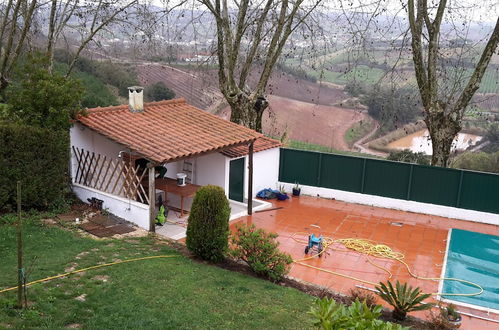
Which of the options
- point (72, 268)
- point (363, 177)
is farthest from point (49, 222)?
point (363, 177)

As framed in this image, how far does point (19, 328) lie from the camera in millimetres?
6117

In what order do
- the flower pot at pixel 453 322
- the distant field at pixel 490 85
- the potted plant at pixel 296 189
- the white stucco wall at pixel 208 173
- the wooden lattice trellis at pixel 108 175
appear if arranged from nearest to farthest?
1. the flower pot at pixel 453 322
2. the wooden lattice trellis at pixel 108 175
3. the white stucco wall at pixel 208 173
4. the potted plant at pixel 296 189
5. the distant field at pixel 490 85

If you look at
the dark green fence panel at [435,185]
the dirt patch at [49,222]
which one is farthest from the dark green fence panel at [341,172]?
the dirt patch at [49,222]

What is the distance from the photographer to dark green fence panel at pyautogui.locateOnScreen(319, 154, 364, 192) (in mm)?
16484

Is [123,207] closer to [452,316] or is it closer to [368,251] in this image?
[368,251]

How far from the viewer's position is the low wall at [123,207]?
12227 millimetres

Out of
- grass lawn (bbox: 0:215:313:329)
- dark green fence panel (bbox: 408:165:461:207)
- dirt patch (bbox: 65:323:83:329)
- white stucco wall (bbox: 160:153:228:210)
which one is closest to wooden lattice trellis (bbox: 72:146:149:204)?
white stucco wall (bbox: 160:153:228:210)

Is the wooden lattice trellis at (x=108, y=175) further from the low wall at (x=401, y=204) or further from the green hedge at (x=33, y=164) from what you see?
the low wall at (x=401, y=204)

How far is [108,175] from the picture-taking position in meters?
13.6

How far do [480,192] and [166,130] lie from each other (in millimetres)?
9946

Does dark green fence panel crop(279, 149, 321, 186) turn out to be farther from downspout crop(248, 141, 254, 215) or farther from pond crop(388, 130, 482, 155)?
pond crop(388, 130, 482, 155)

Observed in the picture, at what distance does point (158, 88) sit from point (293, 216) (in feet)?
72.7

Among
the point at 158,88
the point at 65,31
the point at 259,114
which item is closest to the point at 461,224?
the point at 259,114

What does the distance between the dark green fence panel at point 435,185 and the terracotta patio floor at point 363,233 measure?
24.2 inches
